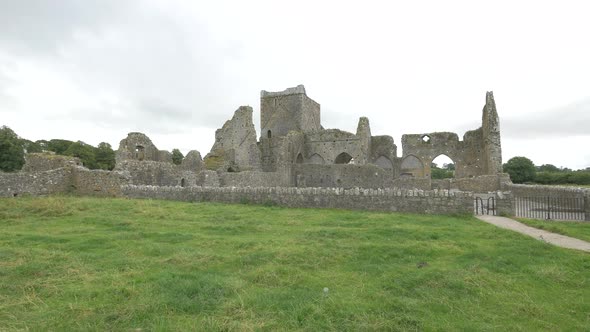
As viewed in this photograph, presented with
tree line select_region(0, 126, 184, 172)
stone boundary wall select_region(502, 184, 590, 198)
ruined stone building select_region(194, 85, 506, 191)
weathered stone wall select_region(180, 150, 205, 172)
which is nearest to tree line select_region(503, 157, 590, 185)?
ruined stone building select_region(194, 85, 506, 191)

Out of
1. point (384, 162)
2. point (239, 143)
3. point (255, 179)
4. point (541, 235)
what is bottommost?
point (541, 235)

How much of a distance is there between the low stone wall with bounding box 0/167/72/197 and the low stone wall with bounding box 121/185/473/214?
2699 mm

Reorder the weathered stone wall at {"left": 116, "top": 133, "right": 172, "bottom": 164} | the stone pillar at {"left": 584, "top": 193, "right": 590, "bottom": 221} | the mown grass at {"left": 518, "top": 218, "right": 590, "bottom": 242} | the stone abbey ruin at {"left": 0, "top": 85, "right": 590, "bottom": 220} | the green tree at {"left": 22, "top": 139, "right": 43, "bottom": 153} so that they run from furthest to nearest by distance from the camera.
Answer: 1. the green tree at {"left": 22, "top": 139, "right": 43, "bottom": 153}
2. the weathered stone wall at {"left": 116, "top": 133, "right": 172, "bottom": 164}
3. the stone abbey ruin at {"left": 0, "top": 85, "right": 590, "bottom": 220}
4. the stone pillar at {"left": 584, "top": 193, "right": 590, "bottom": 221}
5. the mown grass at {"left": 518, "top": 218, "right": 590, "bottom": 242}

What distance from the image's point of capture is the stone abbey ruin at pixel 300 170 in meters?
15.4

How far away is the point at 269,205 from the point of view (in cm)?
1648

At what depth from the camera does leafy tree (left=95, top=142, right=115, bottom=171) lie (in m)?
59.4

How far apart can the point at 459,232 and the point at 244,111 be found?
28.6 m

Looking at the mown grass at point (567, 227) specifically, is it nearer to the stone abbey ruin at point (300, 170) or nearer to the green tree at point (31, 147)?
the stone abbey ruin at point (300, 170)

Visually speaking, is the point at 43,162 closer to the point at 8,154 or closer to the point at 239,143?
the point at 239,143

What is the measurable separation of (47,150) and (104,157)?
39.5 ft

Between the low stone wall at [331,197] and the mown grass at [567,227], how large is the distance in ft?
7.36

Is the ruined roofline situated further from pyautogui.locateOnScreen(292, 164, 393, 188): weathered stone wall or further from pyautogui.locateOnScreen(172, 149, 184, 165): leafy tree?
pyautogui.locateOnScreen(172, 149, 184, 165): leafy tree

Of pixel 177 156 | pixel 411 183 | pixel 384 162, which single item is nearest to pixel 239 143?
pixel 384 162

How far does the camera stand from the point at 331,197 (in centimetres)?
1556
